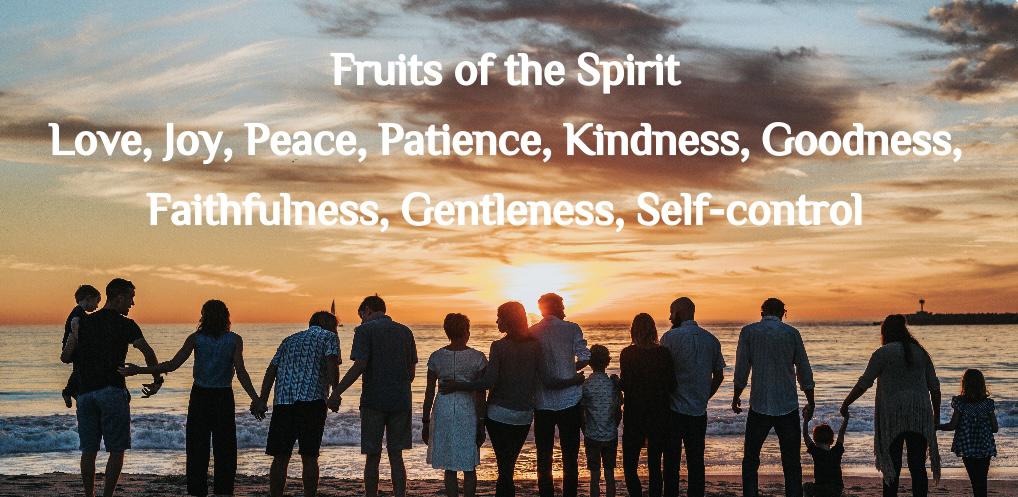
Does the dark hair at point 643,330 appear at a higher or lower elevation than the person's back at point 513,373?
higher

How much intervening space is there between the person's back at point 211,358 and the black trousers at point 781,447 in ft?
14.8

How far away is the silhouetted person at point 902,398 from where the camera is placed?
834 centimetres

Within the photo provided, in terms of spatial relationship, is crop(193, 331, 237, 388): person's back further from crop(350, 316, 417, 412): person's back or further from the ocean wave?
the ocean wave

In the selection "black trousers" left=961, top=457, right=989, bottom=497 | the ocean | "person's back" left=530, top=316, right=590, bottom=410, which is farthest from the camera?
the ocean

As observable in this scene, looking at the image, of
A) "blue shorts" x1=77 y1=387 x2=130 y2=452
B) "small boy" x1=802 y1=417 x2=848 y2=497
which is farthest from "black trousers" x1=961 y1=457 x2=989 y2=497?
"blue shorts" x1=77 y1=387 x2=130 y2=452

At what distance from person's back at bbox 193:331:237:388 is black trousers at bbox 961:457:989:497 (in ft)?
21.8

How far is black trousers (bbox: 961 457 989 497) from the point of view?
8.74 m

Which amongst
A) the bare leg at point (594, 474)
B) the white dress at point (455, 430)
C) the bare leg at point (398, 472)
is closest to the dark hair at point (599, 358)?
the bare leg at point (594, 474)

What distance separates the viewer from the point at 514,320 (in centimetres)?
781

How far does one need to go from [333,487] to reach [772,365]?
5758 millimetres

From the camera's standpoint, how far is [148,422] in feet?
69.9

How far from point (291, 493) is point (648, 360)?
16.4 ft

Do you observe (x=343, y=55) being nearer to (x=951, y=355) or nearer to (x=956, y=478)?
(x=956, y=478)

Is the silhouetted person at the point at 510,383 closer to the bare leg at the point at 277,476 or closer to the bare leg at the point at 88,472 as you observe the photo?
the bare leg at the point at 277,476
